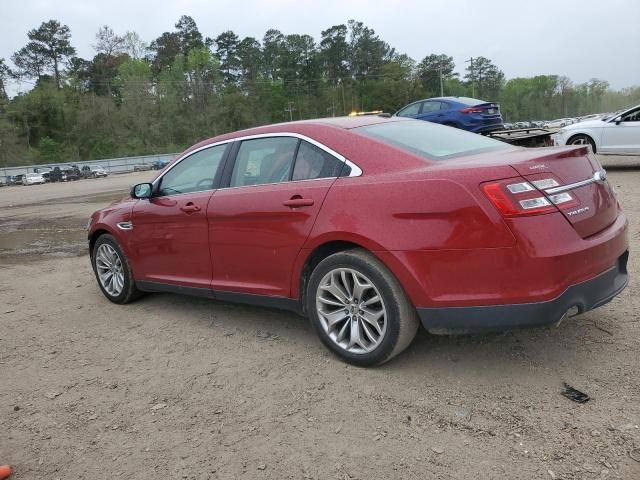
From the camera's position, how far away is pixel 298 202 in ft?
11.8

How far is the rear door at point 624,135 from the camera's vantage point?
11945 mm

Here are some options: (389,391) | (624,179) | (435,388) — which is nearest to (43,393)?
(389,391)

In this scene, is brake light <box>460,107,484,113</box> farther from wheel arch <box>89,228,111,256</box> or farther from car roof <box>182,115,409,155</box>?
wheel arch <box>89,228,111,256</box>

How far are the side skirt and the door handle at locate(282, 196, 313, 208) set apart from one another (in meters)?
0.65

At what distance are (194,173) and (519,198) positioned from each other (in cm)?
275

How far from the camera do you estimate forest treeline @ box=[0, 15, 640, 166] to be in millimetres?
86562

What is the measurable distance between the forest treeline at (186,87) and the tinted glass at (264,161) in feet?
257

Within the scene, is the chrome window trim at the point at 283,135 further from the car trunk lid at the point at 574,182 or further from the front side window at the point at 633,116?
the front side window at the point at 633,116

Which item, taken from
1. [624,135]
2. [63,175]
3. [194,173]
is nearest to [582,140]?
[624,135]

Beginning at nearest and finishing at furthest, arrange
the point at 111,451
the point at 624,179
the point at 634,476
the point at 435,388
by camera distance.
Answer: the point at 634,476 → the point at 111,451 → the point at 435,388 → the point at 624,179

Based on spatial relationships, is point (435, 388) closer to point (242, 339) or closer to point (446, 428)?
point (446, 428)

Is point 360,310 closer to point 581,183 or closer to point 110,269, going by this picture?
point 581,183

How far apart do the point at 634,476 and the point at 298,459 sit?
1443 millimetres

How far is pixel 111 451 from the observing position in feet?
9.20
